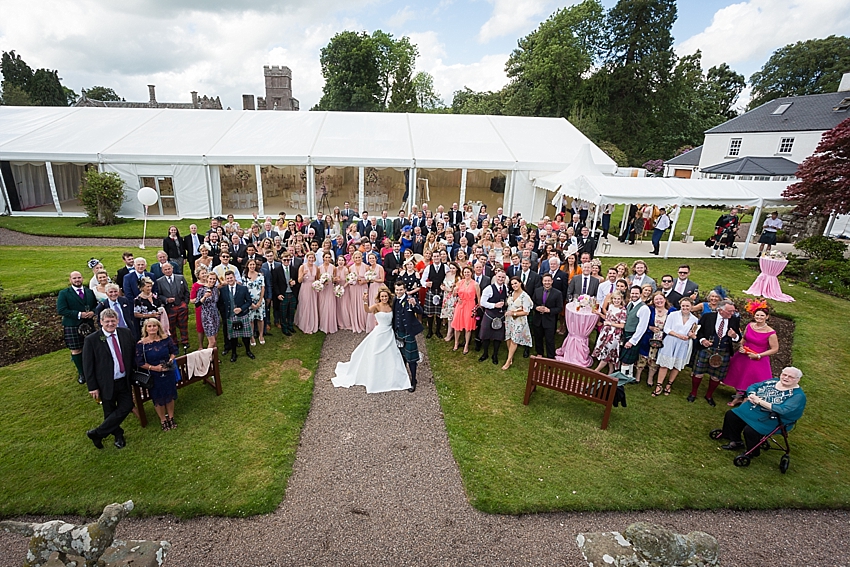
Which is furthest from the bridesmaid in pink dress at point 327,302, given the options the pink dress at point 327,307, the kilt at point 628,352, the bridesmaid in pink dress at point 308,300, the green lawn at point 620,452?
the kilt at point 628,352

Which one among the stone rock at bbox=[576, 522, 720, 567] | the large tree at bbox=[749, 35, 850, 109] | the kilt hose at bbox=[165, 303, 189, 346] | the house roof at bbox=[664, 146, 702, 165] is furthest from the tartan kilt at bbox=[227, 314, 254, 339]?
the large tree at bbox=[749, 35, 850, 109]

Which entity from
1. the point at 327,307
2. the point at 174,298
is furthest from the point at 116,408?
the point at 327,307

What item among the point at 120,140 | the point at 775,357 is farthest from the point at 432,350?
the point at 120,140

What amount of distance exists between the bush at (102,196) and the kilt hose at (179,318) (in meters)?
13.4

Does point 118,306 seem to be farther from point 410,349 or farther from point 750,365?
point 750,365

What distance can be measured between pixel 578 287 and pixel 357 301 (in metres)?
4.43

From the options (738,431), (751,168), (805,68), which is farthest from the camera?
(805,68)

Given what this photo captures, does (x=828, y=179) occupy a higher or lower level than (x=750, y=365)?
higher

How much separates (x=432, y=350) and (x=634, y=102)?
1750 inches

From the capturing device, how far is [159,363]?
212 inches

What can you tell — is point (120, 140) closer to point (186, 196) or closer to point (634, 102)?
point (186, 196)

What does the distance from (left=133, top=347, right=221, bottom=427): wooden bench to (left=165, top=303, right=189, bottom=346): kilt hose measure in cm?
126

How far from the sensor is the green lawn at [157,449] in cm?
460

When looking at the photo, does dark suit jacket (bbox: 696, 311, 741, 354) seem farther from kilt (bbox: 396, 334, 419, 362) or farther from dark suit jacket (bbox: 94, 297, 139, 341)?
dark suit jacket (bbox: 94, 297, 139, 341)
